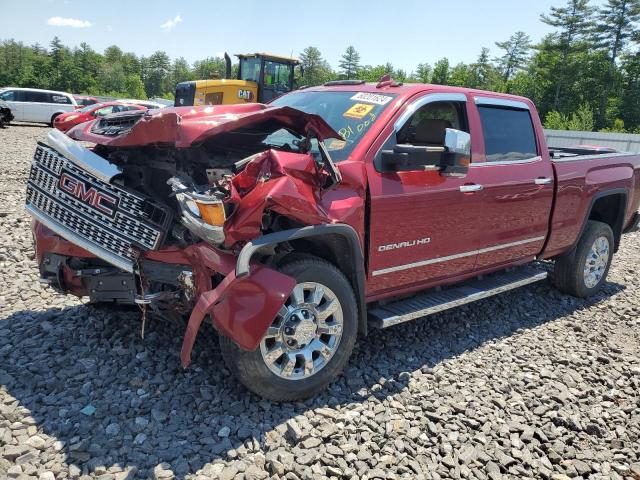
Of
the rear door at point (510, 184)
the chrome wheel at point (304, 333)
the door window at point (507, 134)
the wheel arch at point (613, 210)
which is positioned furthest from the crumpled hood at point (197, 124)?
the wheel arch at point (613, 210)

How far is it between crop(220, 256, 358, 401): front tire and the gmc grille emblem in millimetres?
1021

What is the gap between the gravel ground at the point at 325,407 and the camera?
2707 millimetres

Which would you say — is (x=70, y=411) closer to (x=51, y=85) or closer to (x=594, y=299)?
(x=594, y=299)

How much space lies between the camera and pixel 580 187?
5.25 meters

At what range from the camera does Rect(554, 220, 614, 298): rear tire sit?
5594 mm

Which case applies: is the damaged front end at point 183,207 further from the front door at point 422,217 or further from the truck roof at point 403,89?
the truck roof at point 403,89

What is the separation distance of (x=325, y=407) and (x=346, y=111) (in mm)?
2132

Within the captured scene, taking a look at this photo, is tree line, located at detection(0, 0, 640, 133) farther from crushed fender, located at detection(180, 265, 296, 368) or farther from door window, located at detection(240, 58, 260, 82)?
crushed fender, located at detection(180, 265, 296, 368)

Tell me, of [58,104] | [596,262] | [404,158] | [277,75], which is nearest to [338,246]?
[404,158]

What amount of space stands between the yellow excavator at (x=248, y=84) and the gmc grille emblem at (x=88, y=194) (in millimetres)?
13081

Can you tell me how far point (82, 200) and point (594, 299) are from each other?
209 inches

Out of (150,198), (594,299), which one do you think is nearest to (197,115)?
(150,198)

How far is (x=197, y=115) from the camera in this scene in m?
3.04

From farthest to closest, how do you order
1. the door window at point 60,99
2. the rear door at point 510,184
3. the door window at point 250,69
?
the door window at point 60,99, the door window at point 250,69, the rear door at point 510,184
